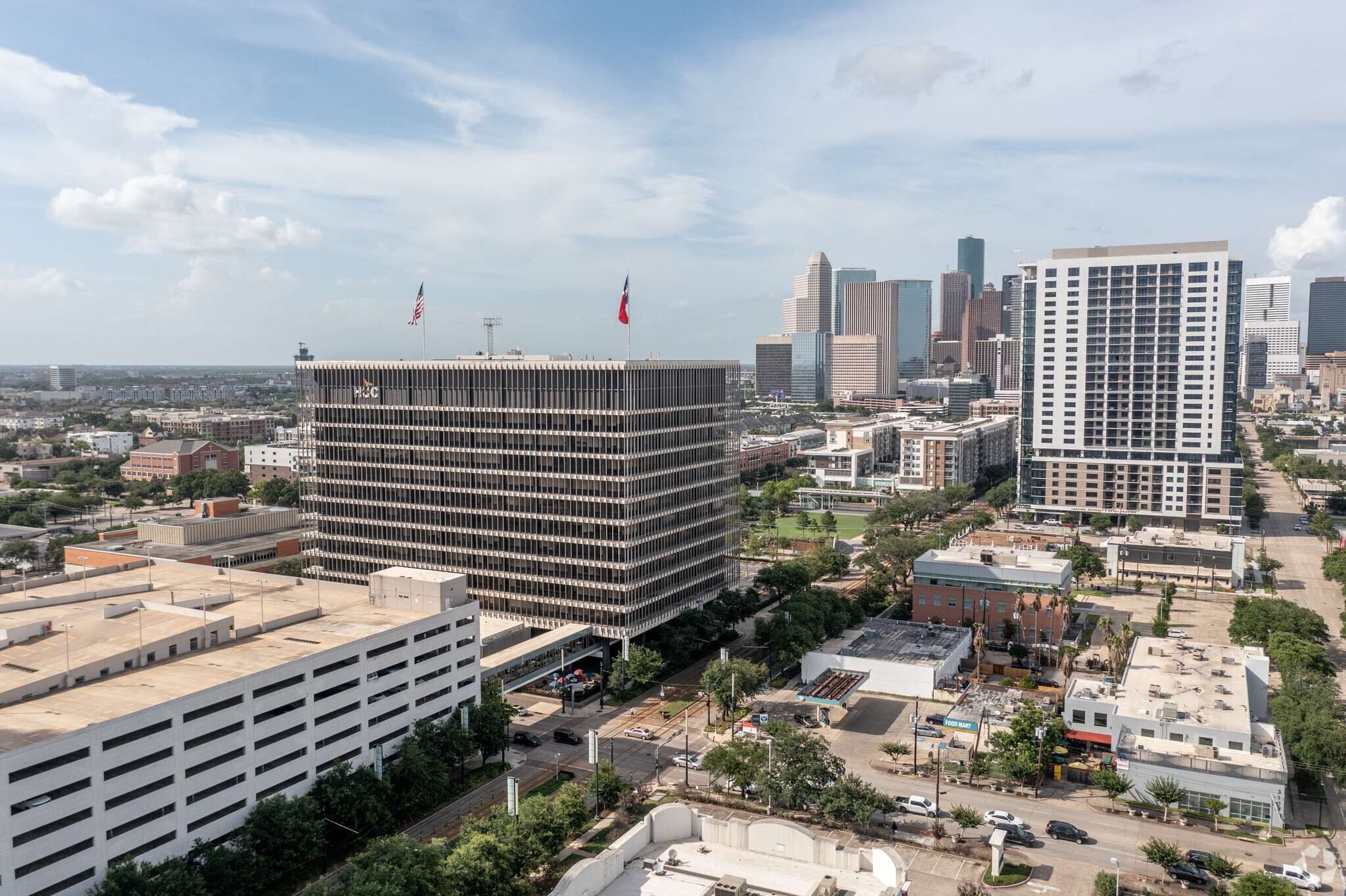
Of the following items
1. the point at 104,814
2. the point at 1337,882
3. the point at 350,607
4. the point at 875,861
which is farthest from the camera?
the point at 350,607

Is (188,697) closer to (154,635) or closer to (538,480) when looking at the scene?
(154,635)

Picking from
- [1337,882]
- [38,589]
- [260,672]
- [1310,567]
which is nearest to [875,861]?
[1337,882]

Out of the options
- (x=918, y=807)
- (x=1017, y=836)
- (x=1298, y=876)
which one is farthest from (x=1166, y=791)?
(x=918, y=807)

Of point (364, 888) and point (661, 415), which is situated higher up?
point (661, 415)

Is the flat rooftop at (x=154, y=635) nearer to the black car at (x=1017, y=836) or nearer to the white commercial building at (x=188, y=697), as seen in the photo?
the white commercial building at (x=188, y=697)

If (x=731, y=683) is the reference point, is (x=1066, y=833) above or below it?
below

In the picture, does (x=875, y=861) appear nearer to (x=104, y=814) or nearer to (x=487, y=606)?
(x=104, y=814)

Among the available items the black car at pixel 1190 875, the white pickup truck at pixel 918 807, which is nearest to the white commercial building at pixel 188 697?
the white pickup truck at pixel 918 807
